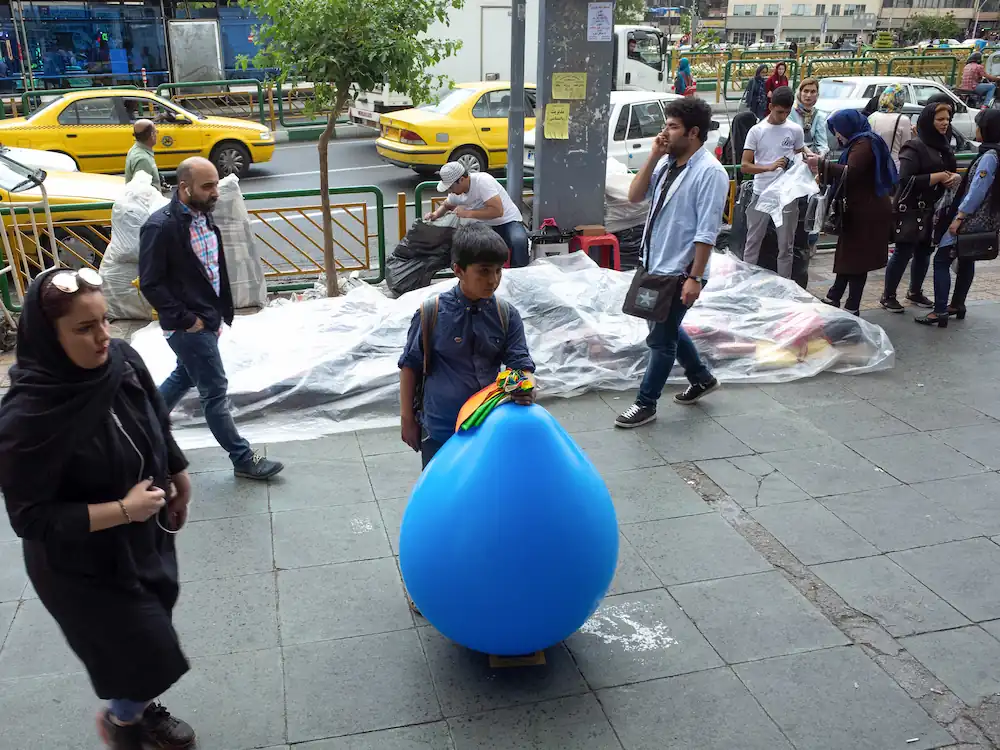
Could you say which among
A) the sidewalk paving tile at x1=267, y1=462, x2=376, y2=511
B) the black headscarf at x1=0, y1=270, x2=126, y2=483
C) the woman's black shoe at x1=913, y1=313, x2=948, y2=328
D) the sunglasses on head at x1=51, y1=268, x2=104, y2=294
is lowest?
the sidewalk paving tile at x1=267, y1=462, x2=376, y2=511

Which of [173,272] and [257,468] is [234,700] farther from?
[173,272]

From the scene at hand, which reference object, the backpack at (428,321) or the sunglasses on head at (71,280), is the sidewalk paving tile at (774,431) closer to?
the backpack at (428,321)

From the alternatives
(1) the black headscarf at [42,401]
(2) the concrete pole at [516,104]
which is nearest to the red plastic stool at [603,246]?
(2) the concrete pole at [516,104]

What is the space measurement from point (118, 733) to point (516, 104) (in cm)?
688

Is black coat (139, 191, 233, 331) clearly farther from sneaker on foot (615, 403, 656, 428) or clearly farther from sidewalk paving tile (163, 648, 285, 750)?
sneaker on foot (615, 403, 656, 428)

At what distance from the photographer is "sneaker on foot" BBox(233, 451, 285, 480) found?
5.17m

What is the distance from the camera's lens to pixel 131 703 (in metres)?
2.88

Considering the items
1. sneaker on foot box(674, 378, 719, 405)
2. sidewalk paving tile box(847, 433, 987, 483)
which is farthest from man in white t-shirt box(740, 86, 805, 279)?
sidewalk paving tile box(847, 433, 987, 483)

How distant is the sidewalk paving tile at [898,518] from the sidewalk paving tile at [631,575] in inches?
46.2

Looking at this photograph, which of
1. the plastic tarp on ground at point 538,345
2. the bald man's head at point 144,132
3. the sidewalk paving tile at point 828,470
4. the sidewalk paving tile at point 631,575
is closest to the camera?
the sidewalk paving tile at point 631,575

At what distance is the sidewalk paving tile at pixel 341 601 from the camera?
152 inches

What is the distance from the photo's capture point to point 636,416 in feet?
19.3

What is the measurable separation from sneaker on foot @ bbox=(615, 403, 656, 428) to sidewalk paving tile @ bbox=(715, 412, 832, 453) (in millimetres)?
461

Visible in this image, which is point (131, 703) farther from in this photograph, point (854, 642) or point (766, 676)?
point (854, 642)
